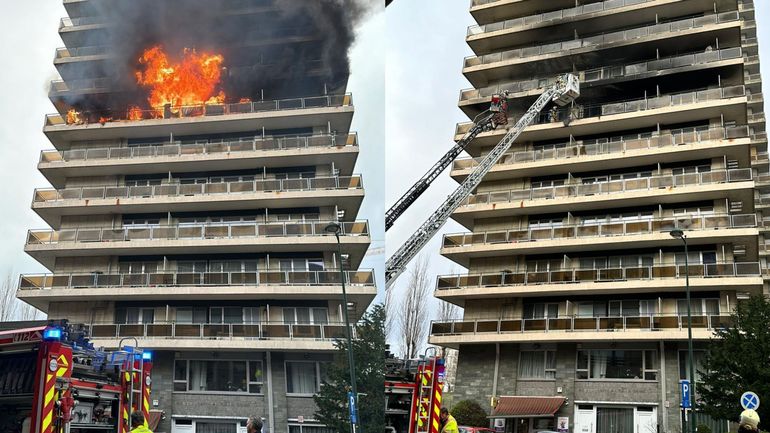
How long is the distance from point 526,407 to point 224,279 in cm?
1252

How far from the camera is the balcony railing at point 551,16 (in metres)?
33.8

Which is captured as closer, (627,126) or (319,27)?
(319,27)

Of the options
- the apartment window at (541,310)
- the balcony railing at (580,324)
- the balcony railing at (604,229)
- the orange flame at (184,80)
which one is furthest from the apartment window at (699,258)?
the orange flame at (184,80)

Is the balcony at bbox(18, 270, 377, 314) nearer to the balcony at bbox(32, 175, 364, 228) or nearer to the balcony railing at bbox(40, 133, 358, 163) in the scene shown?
the balcony at bbox(32, 175, 364, 228)

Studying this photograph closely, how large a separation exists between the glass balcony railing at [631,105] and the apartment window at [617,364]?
9.61m

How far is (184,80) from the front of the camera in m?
29.5

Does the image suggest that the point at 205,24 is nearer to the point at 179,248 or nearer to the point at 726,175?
the point at 179,248

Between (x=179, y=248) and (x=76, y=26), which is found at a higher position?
(x=76, y=26)

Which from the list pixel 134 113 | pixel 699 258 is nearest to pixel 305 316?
pixel 134 113

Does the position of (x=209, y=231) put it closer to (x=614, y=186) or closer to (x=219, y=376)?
(x=219, y=376)

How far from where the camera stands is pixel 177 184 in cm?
2728

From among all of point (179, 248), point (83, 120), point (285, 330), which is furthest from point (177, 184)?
point (285, 330)

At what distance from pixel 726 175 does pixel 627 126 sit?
181 inches

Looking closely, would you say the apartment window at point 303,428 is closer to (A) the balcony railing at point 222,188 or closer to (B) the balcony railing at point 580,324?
(A) the balcony railing at point 222,188
